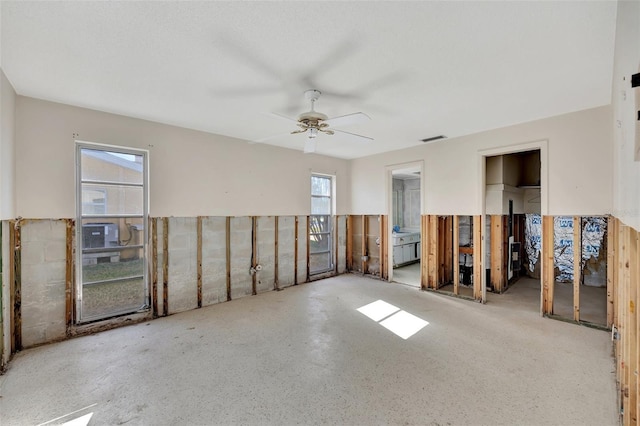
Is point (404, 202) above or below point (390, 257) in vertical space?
above

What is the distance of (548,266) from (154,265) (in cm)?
548

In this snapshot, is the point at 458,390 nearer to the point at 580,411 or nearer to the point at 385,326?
the point at 580,411

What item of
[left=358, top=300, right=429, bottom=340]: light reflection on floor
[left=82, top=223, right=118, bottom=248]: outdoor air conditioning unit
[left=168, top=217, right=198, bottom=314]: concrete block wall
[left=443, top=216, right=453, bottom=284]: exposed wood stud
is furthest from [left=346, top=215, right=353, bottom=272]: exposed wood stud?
[left=82, top=223, right=118, bottom=248]: outdoor air conditioning unit

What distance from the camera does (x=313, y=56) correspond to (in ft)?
7.30

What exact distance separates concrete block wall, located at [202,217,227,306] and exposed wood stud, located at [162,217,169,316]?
0.52 meters

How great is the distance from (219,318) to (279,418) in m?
2.15

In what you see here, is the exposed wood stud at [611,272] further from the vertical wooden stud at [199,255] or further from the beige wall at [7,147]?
the beige wall at [7,147]

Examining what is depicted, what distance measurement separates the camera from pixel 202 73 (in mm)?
2521

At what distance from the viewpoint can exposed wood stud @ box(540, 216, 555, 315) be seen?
3.77m

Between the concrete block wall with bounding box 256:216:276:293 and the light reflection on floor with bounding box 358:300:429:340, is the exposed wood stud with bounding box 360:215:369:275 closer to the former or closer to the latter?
the light reflection on floor with bounding box 358:300:429:340

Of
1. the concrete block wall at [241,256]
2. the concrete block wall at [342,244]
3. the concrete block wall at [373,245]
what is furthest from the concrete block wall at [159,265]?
the concrete block wall at [373,245]

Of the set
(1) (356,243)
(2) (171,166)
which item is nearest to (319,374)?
(2) (171,166)

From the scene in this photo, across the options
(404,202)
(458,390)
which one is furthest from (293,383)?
(404,202)

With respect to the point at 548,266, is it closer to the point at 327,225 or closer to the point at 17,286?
the point at 327,225
